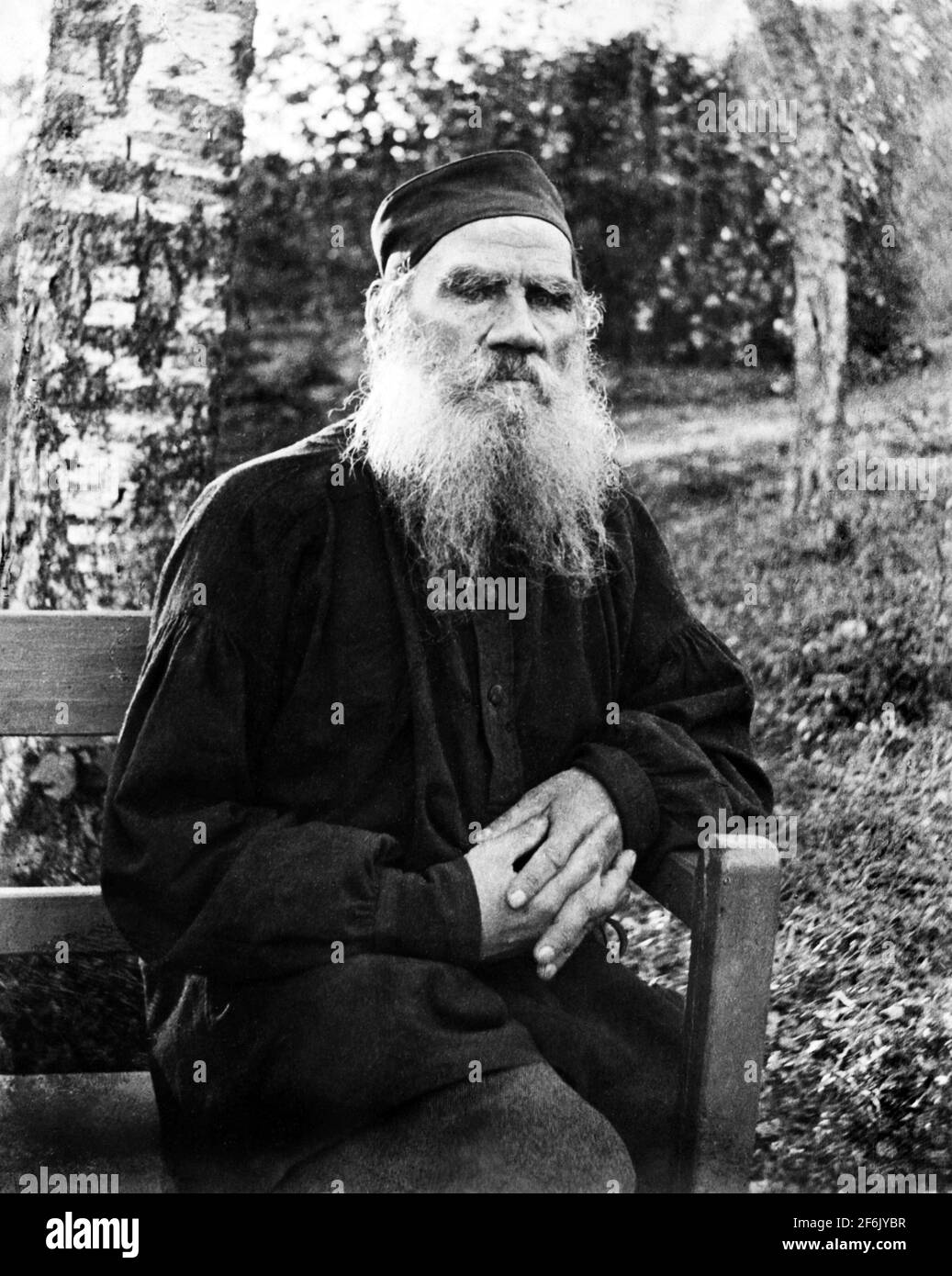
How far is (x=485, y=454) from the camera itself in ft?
9.14

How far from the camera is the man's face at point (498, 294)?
2717 millimetres

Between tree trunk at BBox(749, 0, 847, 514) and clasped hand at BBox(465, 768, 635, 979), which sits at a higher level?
tree trunk at BBox(749, 0, 847, 514)

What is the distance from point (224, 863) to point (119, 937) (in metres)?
0.72

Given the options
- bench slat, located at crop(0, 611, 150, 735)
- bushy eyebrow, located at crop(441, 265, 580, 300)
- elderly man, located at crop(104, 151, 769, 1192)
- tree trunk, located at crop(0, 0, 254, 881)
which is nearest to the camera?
elderly man, located at crop(104, 151, 769, 1192)

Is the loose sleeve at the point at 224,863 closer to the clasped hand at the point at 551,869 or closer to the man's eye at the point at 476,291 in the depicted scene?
the clasped hand at the point at 551,869

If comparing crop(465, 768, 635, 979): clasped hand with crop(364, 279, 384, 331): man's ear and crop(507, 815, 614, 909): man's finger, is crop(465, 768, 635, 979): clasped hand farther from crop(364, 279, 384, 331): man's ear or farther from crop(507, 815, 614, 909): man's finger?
crop(364, 279, 384, 331): man's ear

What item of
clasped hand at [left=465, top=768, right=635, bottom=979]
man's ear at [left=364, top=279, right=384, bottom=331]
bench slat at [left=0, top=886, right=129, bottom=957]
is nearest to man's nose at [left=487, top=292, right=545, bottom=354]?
man's ear at [left=364, top=279, right=384, bottom=331]

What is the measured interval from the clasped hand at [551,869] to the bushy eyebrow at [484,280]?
0.93 meters

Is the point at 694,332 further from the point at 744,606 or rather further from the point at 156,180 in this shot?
the point at 156,180

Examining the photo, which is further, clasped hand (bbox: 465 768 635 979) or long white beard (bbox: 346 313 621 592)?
long white beard (bbox: 346 313 621 592)

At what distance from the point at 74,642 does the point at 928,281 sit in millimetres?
2036

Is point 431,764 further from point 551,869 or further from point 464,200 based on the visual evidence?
point 464,200

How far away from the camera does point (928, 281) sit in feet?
10.7

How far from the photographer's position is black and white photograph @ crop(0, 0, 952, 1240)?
2531 millimetres
